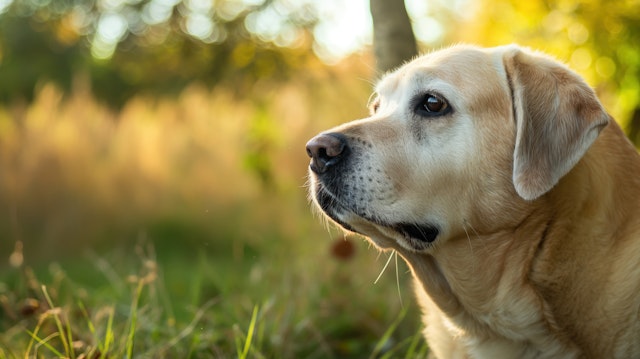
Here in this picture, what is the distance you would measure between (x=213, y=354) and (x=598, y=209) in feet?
7.03

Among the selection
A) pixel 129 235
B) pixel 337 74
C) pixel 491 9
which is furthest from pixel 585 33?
pixel 129 235

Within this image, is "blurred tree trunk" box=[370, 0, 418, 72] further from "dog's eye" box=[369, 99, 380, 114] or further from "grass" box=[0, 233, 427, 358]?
"grass" box=[0, 233, 427, 358]

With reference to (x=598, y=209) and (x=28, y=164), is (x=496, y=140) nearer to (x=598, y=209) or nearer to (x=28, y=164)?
(x=598, y=209)

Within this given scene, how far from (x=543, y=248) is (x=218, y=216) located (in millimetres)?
5692

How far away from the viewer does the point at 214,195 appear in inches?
345

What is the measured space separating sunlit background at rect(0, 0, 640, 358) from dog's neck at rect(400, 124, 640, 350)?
1.04m

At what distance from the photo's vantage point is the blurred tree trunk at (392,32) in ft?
15.9

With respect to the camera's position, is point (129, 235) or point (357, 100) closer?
point (129, 235)

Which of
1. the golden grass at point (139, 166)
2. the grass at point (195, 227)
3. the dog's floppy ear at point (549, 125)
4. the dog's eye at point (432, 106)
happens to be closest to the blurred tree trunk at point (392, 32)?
the grass at point (195, 227)

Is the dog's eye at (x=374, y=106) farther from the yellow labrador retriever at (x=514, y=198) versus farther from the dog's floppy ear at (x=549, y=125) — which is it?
the dog's floppy ear at (x=549, y=125)

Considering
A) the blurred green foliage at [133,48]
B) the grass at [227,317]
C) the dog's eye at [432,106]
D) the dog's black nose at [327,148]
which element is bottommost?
the blurred green foliage at [133,48]

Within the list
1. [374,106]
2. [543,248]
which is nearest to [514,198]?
[543,248]

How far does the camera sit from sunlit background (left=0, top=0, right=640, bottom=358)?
14.8ft

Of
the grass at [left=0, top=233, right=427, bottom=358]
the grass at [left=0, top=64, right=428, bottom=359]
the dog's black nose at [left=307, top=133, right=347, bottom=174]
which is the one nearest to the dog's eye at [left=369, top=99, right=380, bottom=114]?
the dog's black nose at [left=307, top=133, right=347, bottom=174]
